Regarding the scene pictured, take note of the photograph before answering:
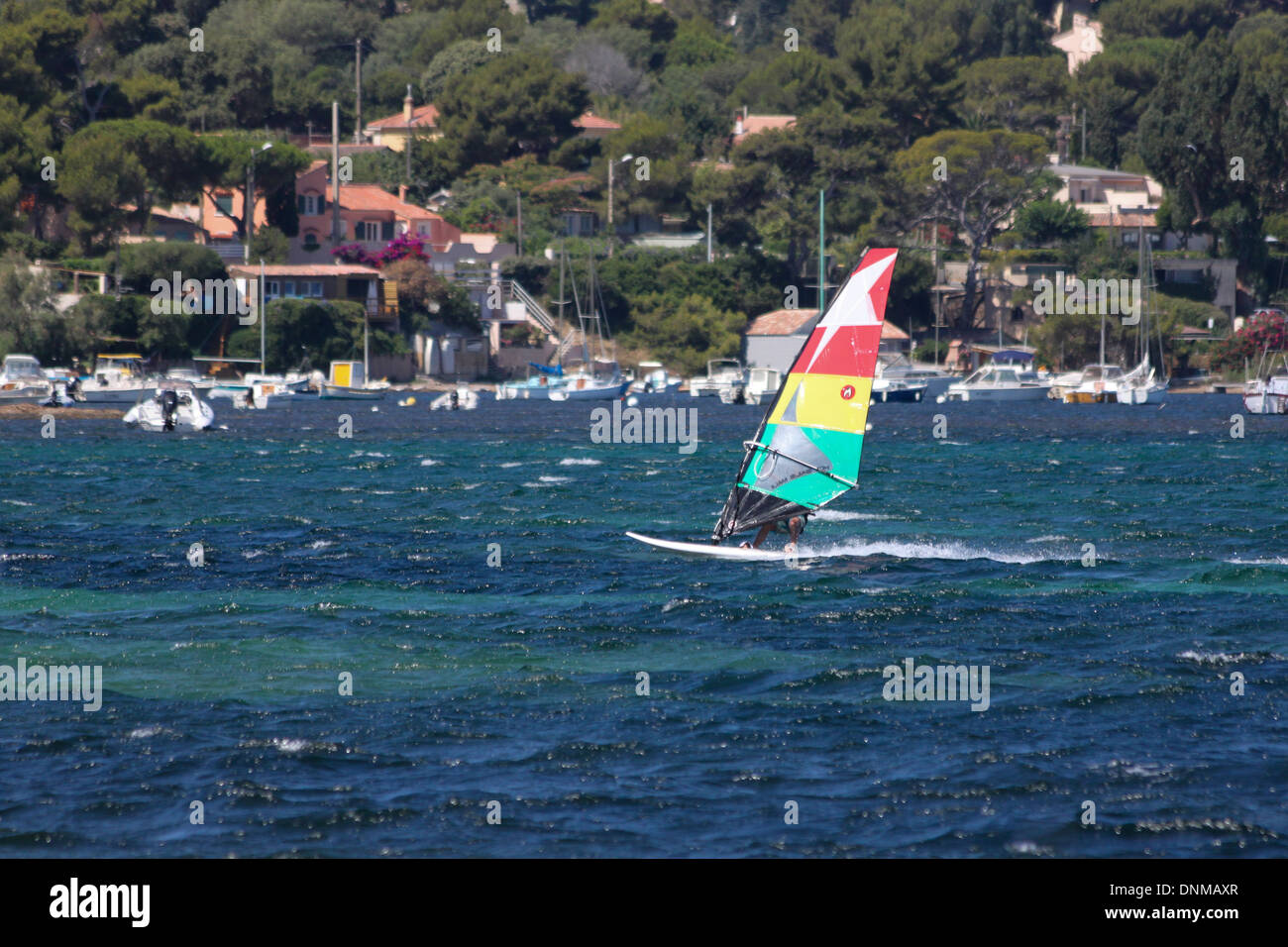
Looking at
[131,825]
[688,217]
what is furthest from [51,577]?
[688,217]

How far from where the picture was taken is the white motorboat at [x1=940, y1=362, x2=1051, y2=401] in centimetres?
9288

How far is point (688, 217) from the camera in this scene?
127 meters

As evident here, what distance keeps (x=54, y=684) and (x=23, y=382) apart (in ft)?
221

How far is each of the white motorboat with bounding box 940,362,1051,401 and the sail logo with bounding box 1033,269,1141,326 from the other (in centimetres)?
1308

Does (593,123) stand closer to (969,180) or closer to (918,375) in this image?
(969,180)

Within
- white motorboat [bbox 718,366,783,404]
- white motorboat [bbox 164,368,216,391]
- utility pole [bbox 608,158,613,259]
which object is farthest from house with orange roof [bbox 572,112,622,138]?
white motorboat [bbox 164,368,216,391]

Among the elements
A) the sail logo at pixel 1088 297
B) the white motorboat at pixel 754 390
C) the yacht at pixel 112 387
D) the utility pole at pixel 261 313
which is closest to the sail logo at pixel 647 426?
the white motorboat at pixel 754 390

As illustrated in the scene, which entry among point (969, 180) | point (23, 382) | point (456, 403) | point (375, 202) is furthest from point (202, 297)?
point (969, 180)

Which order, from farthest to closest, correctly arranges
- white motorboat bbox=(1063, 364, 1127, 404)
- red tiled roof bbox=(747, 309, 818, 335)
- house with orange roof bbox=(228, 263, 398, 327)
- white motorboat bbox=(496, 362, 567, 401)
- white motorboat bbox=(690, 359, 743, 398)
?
red tiled roof bbox=(747, 309, 818, 335), house with orange roof bbox=(228, 263, 398, 327), white motorboat bbox=(690, 359, 743, 398), white motorboat bbox=(496, 362, 567, 401), white motorboat bbox=(1063, 364, 1127, 404)

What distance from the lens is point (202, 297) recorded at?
97000mm

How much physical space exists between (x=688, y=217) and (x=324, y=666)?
364 ft

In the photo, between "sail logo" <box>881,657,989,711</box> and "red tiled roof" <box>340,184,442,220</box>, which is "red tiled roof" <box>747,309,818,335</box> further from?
"sail logo" <box>881,657,989,711</box>

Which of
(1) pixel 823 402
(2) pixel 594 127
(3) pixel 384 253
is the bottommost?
(1) pixel 823 402

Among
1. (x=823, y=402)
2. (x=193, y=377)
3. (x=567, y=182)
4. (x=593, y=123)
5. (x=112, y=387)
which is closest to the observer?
(x=823, y=402)
